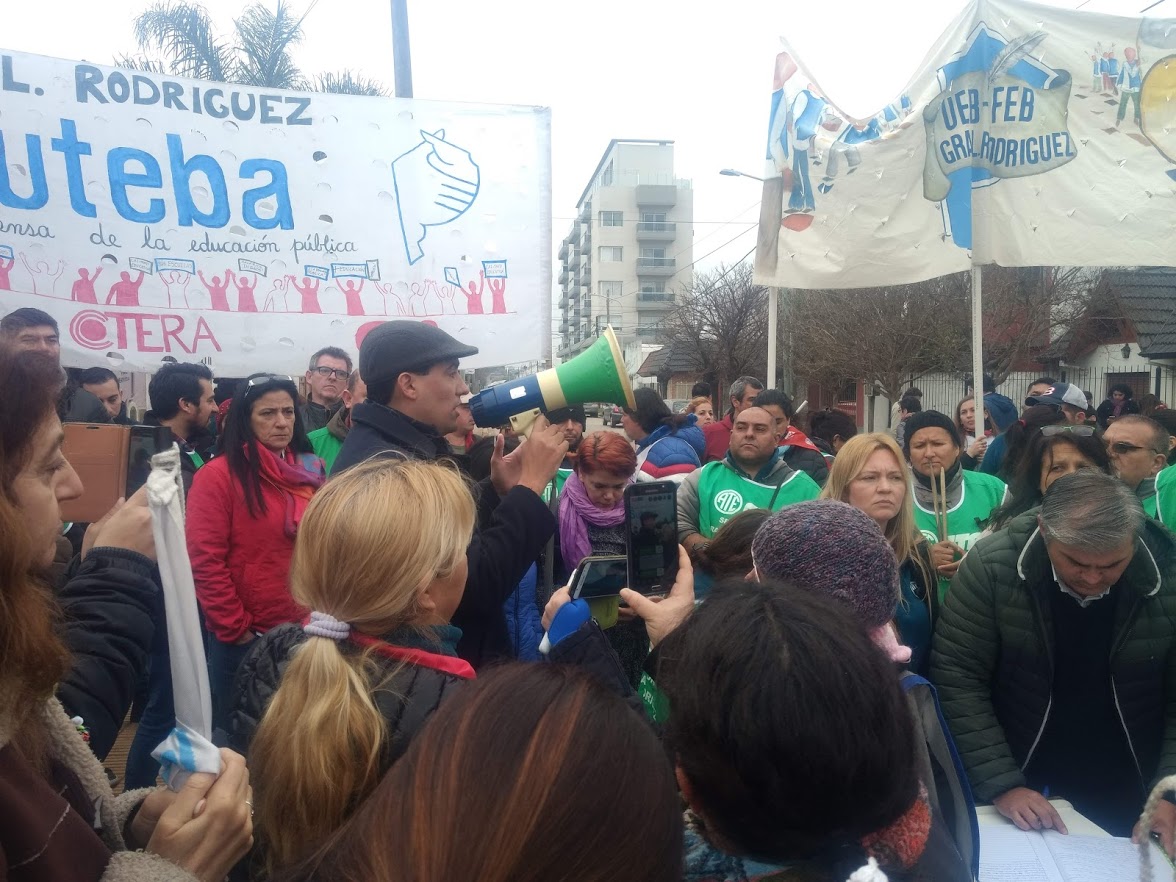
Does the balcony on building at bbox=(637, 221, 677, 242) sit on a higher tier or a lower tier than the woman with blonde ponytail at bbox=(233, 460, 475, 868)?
higher

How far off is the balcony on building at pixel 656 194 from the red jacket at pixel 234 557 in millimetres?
72548

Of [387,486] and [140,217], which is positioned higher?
[140,217]

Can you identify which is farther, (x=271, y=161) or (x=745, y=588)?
(x=271, y=161)

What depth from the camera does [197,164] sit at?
3.74 m

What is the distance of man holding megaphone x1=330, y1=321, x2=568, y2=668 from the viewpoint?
79.3 inches

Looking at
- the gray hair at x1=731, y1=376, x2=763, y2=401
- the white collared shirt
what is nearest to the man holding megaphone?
the white collared shirt

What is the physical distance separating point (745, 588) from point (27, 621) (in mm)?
959

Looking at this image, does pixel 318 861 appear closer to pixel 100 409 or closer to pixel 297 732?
pixel 297 732

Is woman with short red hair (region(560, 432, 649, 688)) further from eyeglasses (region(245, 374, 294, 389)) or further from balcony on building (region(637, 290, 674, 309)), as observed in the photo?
balcony on building (region(637, 290, 674, 309))

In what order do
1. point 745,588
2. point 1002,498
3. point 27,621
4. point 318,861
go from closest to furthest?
point 318,861 < point 27,621 < point 745,588 < point 1002,498

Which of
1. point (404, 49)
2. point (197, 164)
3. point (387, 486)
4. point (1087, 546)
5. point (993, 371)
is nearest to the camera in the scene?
point (387, 486)

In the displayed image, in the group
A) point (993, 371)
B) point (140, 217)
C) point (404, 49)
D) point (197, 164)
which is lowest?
point (993, 371)

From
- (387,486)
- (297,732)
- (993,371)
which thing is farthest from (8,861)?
(993,371)

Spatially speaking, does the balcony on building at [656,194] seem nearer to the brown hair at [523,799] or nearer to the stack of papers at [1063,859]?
the stack of papers at [1063,859]
